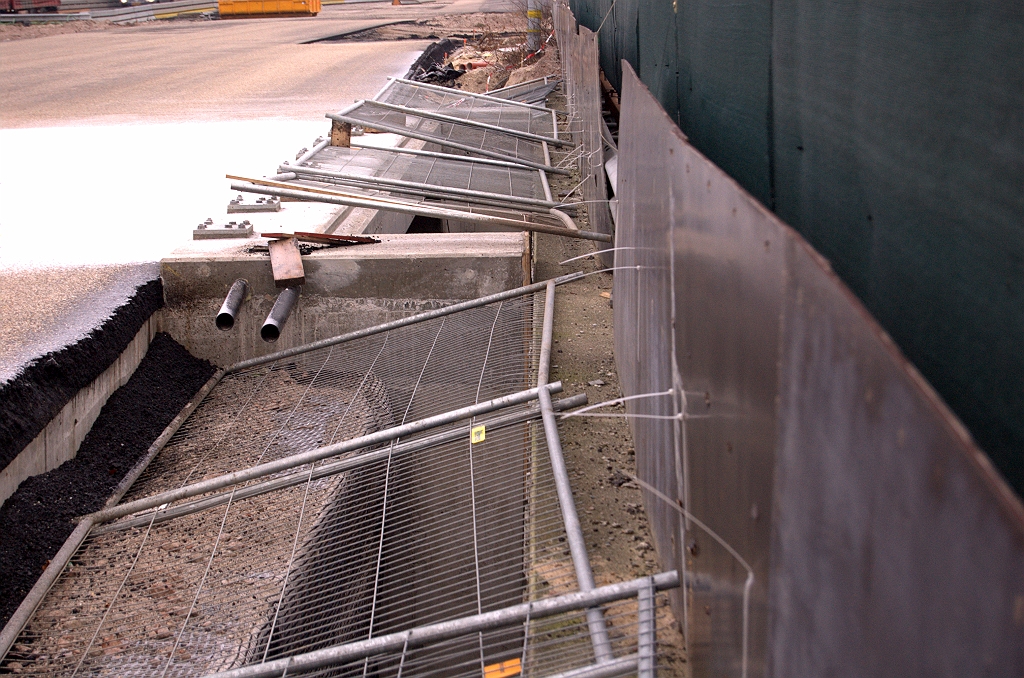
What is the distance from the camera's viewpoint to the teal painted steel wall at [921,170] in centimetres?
145

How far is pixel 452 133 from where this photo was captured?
1056 centimetres

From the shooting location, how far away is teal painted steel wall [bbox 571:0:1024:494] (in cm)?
145

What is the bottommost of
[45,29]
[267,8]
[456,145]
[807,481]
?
[456,145]

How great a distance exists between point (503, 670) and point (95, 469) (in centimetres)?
352

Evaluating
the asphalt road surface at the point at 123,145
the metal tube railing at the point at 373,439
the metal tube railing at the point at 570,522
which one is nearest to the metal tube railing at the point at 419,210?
the asphalt road surface at the point at 123,145

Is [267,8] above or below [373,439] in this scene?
above

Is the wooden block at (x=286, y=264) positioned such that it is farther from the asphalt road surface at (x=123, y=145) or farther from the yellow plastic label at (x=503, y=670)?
the yellow plastic label at (x=503, y=670)

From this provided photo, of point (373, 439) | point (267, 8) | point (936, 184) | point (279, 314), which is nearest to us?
point (936, 184)

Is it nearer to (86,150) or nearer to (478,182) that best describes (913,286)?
(478,182)

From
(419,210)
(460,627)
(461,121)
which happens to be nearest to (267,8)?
(461,121)

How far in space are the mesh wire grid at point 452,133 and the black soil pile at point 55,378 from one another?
3.41 metres

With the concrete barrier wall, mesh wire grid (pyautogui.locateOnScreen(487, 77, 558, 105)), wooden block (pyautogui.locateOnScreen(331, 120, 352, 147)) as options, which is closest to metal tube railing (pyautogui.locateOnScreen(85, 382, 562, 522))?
the concrete barrier wall

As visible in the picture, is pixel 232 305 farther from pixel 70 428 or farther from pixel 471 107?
pixel 471 107

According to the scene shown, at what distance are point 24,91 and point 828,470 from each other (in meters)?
17.3
